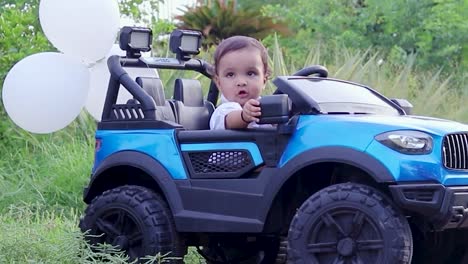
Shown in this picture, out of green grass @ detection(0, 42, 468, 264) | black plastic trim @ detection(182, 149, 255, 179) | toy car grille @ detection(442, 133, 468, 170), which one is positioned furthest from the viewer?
green grass @ detection(0, 42, 468, 264)

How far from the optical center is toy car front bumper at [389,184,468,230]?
4645 mm

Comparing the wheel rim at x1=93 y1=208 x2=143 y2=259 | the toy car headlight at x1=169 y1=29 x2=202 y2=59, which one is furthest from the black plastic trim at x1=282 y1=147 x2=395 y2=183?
the toy car headlight at x1=169 y1=29 x2=202 y2=59

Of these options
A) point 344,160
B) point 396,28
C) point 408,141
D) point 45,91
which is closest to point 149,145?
point 344,160

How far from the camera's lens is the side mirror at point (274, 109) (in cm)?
495

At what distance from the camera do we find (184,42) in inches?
250

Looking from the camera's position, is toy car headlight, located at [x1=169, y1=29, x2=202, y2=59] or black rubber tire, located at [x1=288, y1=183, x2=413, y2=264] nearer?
black rubber tire, located at [x1=288, y1=183, x2=413, y2=264]

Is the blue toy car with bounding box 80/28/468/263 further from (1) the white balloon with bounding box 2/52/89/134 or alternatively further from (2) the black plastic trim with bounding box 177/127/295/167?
(1) the white balloon with bounding box 2/52/89/134

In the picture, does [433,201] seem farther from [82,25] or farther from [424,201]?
[82,25]

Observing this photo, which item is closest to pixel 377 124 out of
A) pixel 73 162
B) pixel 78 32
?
pixel 78 32

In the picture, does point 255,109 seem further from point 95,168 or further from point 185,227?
point 95,168

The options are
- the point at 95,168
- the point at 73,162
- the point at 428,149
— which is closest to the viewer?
the point at 428,149

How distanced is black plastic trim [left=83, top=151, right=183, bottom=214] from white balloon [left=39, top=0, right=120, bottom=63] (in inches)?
109

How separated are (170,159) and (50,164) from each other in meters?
4.70

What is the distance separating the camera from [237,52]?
18.2 feet
